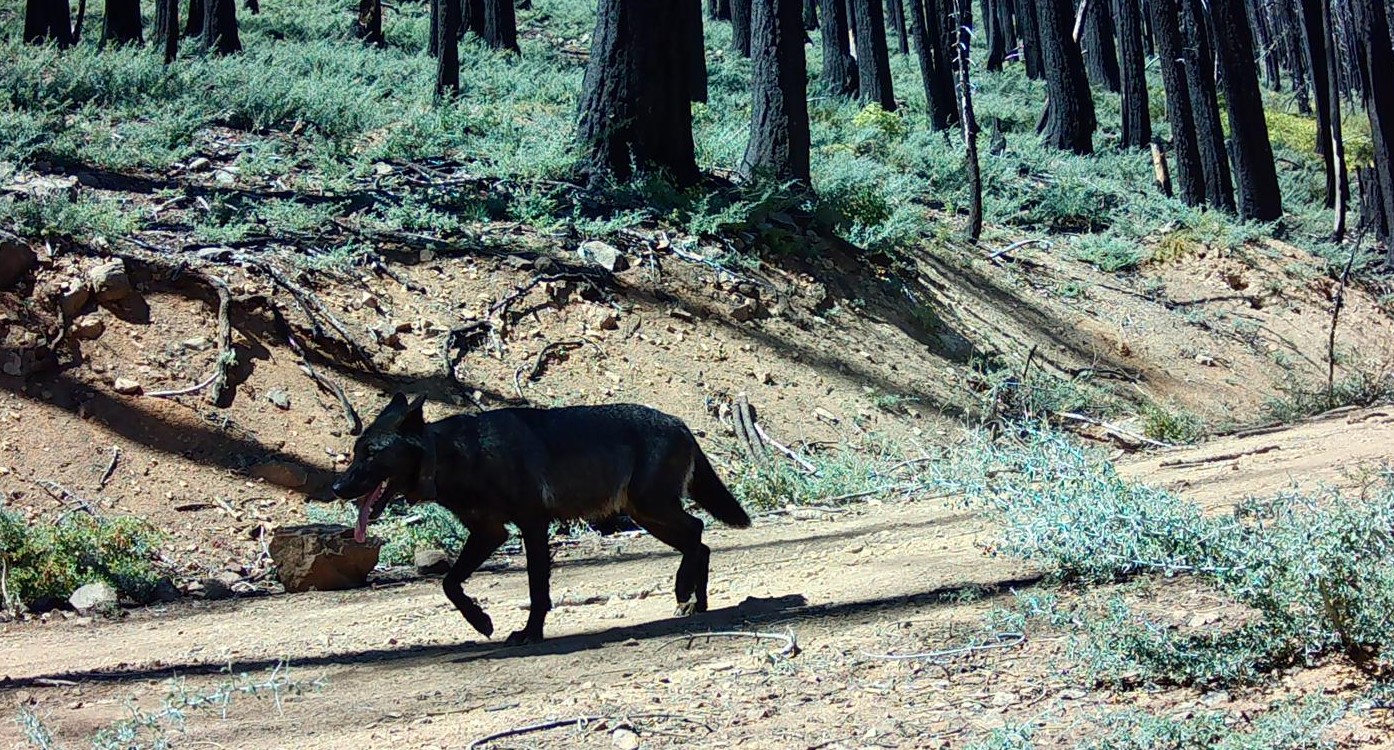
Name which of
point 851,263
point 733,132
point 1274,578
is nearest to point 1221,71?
point 733,132

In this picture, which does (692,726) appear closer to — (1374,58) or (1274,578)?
(1274,578)

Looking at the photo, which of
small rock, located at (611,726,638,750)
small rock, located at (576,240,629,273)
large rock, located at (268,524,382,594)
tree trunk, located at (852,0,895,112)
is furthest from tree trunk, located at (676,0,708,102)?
small rock, located at (611,726,638,750)

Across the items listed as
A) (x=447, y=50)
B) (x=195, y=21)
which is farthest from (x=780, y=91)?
(x=195, y=21)

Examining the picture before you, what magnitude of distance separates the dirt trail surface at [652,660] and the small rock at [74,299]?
3.36m

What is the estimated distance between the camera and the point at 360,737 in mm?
5133

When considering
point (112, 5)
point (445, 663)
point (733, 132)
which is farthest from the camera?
point (112, 5)

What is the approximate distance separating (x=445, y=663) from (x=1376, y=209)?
20.8m

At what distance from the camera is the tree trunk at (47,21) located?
1959cm

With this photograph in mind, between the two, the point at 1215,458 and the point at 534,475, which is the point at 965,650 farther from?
the point at 1215,458

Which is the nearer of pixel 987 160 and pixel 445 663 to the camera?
pixel 445 663

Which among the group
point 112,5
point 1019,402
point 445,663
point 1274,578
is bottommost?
point 1019,402

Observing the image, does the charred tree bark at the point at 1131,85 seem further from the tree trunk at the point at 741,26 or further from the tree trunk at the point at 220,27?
the tree trunk at the point at 220,27

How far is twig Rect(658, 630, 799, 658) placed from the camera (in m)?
5.75

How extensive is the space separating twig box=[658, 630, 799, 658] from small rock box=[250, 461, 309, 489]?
4.71 metres
